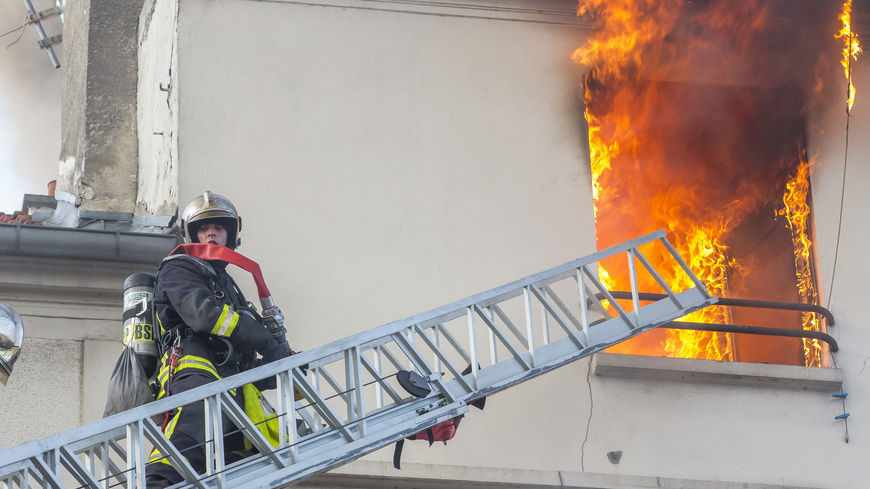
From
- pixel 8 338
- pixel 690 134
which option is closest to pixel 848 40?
pixel 690 134

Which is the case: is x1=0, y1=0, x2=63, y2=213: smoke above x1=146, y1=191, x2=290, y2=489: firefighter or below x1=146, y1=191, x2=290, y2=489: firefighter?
above

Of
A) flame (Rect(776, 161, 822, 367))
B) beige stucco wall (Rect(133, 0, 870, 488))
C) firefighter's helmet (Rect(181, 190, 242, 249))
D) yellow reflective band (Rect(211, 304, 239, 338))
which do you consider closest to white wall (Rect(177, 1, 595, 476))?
beige stucco wall (Rect(133, 0, 870, 488))

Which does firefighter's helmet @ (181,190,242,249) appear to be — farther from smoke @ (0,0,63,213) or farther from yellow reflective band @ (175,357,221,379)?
smoke @ (0,0,63,213)

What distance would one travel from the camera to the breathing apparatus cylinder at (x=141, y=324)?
7.46m

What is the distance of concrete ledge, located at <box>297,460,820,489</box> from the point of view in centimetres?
847

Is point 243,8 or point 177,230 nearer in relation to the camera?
point 177,230

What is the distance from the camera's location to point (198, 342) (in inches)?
287

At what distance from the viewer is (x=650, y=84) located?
10938mm

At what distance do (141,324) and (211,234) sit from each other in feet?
2.21

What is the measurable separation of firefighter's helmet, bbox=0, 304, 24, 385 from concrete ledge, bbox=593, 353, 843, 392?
4032 millimetres

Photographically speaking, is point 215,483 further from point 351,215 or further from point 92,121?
point 92,121

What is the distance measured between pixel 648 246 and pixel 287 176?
141 inches

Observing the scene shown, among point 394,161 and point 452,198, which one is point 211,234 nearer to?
point 394,161

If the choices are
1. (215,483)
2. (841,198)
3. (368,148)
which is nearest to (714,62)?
(841,198)
